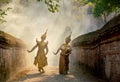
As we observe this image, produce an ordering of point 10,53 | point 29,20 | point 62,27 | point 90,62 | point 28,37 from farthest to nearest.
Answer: point 62,27
point 29,20
point 28,37
point 90,62
point 10,53

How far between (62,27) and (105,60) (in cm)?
4393

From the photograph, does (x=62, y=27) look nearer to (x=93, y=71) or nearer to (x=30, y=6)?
(x=30, y=6)

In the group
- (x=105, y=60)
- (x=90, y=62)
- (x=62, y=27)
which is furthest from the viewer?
(x=62, y=27)

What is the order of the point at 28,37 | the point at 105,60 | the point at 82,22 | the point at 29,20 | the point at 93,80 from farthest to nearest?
the point at 82,22 → the point at 29,20 → the point at 28,37 → the point at 93,80 → the point at 105,60

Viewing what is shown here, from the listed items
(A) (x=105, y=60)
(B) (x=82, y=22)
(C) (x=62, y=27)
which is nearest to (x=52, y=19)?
(C) (x=62, y=27)

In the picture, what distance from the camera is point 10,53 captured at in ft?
46.1

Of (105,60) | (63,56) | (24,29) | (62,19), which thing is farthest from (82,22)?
(105,60)

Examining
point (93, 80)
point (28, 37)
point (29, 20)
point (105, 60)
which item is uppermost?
point (29, 20)

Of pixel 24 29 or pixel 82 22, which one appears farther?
pixel 82 22

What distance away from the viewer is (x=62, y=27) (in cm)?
5531

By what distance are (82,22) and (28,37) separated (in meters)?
17.8

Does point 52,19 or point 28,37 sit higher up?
point 52,19

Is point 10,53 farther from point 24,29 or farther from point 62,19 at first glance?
point 62,19

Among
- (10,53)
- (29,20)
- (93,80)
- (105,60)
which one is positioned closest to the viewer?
(105,60)
